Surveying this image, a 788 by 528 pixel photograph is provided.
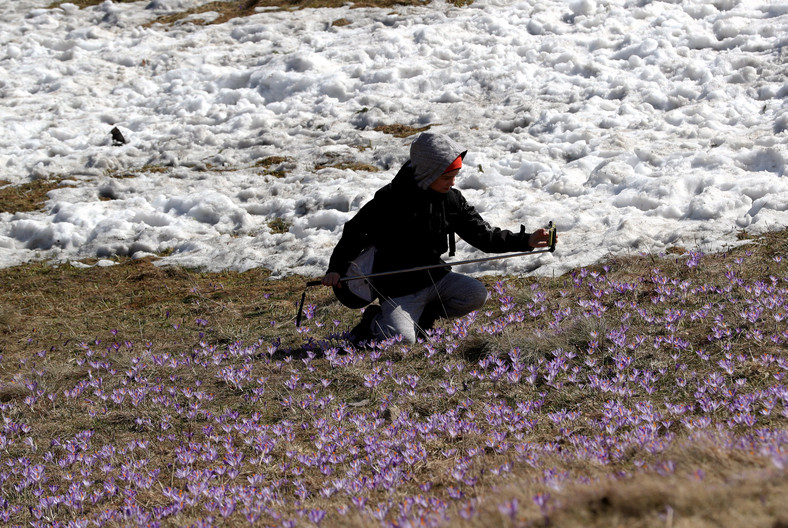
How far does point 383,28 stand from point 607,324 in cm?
1262

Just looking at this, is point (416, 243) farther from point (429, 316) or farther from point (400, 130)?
point (400, 130)

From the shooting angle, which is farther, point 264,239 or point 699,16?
point 699,16

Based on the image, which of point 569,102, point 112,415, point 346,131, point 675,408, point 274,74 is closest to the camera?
point 675,408

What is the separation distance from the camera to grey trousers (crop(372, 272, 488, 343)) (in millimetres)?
6844

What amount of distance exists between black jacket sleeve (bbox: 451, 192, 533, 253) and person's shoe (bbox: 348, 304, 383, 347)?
3.69ft

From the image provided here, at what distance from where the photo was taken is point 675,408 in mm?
4715

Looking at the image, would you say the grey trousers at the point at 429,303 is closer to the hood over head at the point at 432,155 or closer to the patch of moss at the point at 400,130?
the hood over head at the point at 432,155

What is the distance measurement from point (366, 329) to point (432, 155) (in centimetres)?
189

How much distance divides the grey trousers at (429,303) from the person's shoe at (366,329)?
0.09 meters

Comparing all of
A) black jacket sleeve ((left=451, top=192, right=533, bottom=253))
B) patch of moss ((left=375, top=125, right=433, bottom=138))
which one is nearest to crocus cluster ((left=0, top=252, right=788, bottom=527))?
black jacket sleeve ((left=451, top=192, right=533, bottom=253))

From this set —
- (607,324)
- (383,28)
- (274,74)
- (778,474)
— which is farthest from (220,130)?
(778,474)

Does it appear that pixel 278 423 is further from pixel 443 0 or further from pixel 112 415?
pixel 443 0

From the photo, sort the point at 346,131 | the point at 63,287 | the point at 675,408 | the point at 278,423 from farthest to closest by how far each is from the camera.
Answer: the point at 346,131
the point at 63,287
the point at 278,423
the point at 675,408

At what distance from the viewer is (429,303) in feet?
23.6
